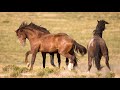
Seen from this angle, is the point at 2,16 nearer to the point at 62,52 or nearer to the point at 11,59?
the point at 11,59

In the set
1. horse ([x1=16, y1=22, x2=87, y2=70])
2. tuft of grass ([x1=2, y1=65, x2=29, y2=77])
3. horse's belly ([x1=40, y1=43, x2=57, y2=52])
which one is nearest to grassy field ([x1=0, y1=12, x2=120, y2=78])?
tuft of grass ([x1=2, y1=65, x2=29, y2=77])

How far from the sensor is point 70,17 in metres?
43.3

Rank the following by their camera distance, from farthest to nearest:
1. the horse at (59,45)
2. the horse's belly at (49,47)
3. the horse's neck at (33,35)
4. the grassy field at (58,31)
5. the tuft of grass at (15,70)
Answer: the horse's neck at (33,35)
the horse's belly at (49,47)
the horse at (59,45)
the grassy field at (58,31)
the tuft of grass at (15,70)

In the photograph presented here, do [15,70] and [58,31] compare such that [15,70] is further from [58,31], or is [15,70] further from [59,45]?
[58,31]

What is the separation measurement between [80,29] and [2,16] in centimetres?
716

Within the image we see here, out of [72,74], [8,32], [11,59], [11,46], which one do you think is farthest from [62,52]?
[8,32]

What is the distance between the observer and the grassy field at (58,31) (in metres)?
22.5

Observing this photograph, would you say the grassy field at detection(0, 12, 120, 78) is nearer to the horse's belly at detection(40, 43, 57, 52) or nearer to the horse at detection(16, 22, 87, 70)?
the horse at detection(16, 22, 87, 70)

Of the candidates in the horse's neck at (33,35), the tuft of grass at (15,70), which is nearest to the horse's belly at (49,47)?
the horse's neck at (33,35)

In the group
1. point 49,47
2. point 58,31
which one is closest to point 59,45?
point 49,47

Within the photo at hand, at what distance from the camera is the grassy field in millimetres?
22516

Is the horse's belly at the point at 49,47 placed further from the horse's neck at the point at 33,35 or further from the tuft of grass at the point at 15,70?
the tuft of grass at the point at 15,70

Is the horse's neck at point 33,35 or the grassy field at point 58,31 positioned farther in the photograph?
the horse's neck at point 33,35

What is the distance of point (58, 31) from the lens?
3906 centimetres
